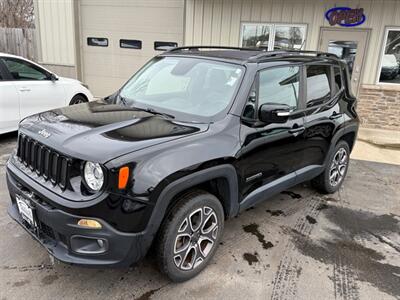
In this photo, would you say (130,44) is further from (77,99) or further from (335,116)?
(335,116)

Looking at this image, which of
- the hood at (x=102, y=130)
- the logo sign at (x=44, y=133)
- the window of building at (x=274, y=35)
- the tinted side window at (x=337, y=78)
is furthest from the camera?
the window of building at (x=274, y=35)

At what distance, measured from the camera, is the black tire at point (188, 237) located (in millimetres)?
2584

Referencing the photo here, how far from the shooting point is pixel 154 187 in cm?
235

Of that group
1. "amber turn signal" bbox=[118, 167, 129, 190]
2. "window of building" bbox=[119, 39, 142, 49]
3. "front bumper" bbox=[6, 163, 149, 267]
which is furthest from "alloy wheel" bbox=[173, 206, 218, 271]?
"window of building" bbox=[119, 39, 142, 49]

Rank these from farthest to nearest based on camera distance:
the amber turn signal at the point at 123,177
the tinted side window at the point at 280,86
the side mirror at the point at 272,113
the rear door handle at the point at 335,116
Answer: the rear door handle at the point at 335,116, the tinted side window at the point at 280,86, the side mirror at the point at 272,113, the amber turn signal at the point at 123,177

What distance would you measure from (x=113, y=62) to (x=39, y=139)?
8.05 meters

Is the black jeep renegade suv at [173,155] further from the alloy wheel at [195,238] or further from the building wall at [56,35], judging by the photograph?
the building wall at [56,35]

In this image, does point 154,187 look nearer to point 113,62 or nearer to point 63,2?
point 113,62

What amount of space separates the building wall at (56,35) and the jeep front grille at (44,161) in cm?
823

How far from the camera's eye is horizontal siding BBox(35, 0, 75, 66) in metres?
10.1

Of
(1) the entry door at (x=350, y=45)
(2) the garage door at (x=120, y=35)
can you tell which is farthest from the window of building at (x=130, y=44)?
(1) the entry door at (x=350, y=45)

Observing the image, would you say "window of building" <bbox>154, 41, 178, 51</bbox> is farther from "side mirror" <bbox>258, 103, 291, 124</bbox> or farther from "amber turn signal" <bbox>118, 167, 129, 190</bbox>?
"amber turn signal" <bbox>118, 167, 129, 190</bbox>

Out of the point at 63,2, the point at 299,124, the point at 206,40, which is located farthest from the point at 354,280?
the point at 63,2

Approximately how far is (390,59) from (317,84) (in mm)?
4976
